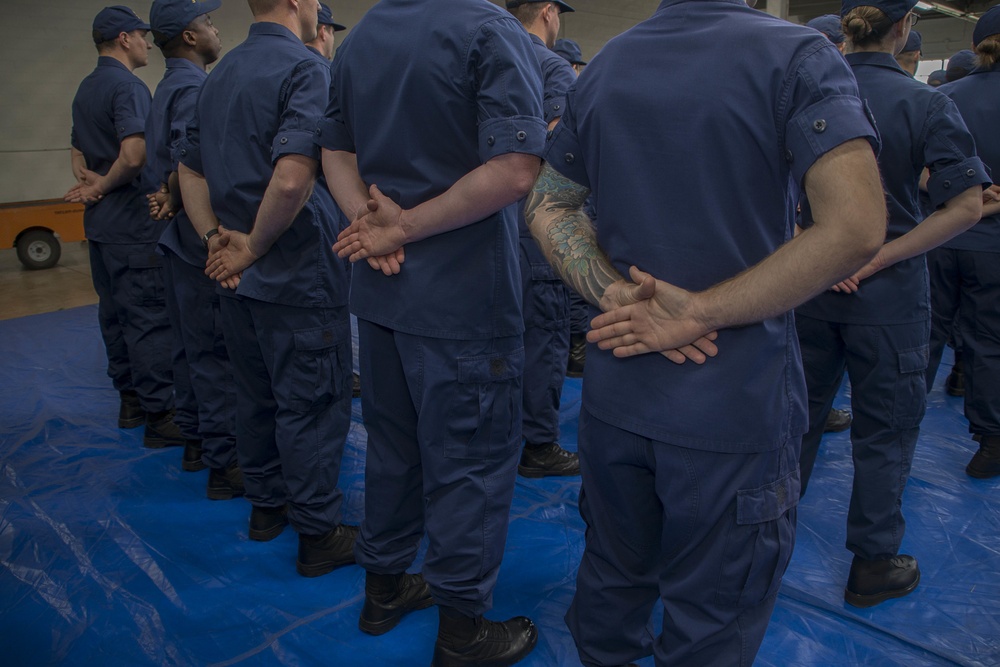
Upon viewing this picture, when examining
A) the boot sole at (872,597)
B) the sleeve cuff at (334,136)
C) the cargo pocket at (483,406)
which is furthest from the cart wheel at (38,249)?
the boot sole at (872,597)

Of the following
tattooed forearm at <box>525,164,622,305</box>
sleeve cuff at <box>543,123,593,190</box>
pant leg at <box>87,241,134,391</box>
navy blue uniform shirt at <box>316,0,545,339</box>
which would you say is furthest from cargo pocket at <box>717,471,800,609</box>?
pant leg at <box>87,241,134,391</box>

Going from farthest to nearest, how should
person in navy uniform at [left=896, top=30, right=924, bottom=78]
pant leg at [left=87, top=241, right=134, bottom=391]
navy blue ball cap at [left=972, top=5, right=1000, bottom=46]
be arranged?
pant leg at [left=87, top=241, right=134, bottom=391], person in navy uniform at [left=896, top=30, right=924, bottom=78], navy blue ball cap at [left=972, top=5, right=1000, bottom=46]

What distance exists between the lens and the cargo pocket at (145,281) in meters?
3.43

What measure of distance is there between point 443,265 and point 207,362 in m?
1.55

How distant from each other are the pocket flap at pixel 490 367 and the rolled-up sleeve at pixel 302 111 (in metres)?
0.77

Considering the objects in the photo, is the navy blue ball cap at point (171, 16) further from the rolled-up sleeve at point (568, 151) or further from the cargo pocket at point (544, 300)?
the rolled-up sleeve at point (568, 151)

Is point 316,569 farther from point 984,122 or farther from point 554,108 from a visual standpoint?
point 984,122

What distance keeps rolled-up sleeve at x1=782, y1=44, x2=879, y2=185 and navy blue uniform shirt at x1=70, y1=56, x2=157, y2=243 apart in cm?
309

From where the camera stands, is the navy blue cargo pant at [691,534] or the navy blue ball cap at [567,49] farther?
the navy blue ball cap at [567,49]

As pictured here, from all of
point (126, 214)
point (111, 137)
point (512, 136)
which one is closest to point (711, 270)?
point (512, 136)

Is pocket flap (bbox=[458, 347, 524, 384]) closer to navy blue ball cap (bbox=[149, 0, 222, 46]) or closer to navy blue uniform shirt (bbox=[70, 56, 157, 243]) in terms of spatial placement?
navy blue ball cap (bbox=[149, 0, 222, 46])

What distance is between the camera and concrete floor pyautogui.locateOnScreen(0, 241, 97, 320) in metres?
6.03

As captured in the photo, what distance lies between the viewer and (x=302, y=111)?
2.04 metres

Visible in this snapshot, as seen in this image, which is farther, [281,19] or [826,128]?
[281,19]
